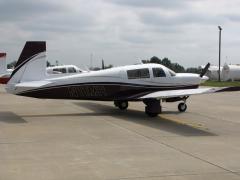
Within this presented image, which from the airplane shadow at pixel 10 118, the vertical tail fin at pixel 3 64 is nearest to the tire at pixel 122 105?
the airplane shadow at pixel 10 118

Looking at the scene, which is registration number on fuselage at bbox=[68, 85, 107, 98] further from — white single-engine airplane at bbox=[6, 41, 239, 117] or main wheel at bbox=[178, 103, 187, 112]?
main wheel at bbox=[178, 103, 187, 112]

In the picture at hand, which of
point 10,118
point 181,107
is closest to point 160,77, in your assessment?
point 181,107

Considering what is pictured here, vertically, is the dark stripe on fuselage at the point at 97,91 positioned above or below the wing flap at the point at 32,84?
below

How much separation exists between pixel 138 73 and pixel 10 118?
5.60 m

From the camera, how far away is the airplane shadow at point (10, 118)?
15.0 m

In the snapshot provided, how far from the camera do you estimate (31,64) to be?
53.4 ft

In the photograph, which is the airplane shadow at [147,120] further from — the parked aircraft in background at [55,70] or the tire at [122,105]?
the parked aircraft in background at [55,70]

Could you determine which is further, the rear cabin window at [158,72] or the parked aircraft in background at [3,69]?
the parked aircraft in background at [3,69]

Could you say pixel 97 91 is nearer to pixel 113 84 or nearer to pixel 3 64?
pixel 113 84

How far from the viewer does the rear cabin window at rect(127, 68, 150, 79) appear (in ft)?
58.6

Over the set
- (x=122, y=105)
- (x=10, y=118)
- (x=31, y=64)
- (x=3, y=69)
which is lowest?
(x=10, y=118)

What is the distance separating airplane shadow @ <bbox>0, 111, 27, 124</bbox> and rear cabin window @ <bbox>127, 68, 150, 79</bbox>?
4876mm

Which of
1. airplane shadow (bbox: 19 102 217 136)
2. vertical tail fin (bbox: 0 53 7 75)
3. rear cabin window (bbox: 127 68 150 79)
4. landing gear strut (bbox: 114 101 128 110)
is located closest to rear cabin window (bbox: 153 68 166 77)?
rear cabin window (bbox: 127 68 150 79)

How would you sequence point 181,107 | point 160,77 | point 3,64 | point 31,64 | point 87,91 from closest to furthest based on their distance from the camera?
1. point 31,64
2. point 87,91
3. point 160,77
4. point 181,107
5. point 3,64
